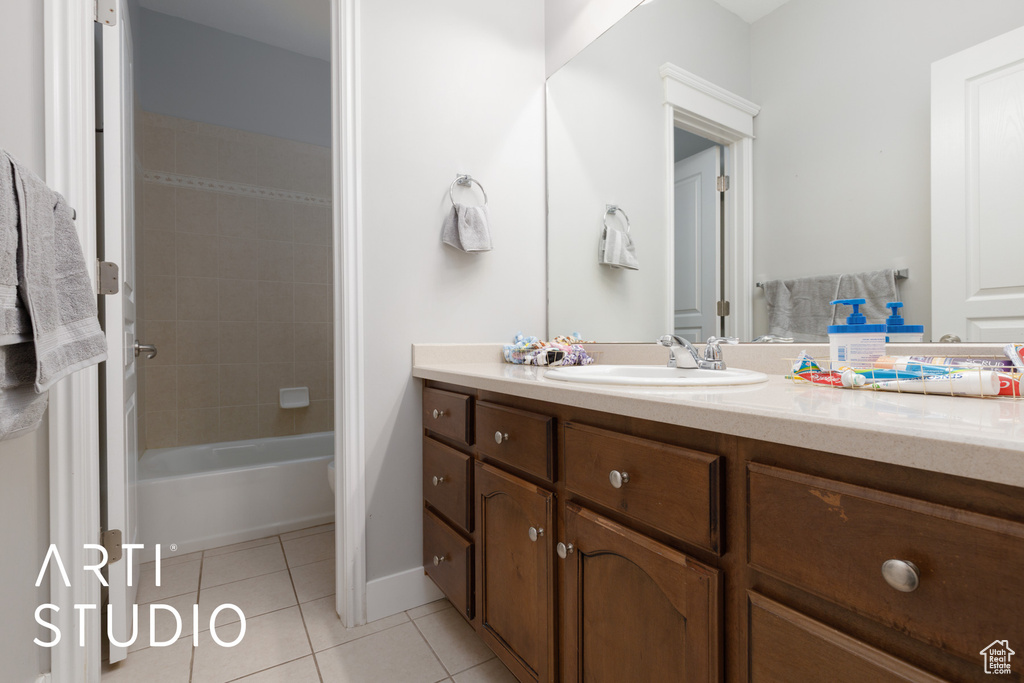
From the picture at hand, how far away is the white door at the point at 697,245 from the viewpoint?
1.33 metres

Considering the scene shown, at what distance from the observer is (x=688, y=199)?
1405 mm

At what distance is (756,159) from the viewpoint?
1221 mm

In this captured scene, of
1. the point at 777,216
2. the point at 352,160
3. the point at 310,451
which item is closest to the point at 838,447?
the point at 777,216

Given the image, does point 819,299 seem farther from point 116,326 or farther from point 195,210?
point 195,210

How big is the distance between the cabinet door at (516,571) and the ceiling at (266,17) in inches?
95.7

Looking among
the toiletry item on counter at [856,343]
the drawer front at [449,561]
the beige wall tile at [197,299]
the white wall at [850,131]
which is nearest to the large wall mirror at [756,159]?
the white wall at [850,131]

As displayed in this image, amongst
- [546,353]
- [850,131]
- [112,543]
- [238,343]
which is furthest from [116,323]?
[850,131]

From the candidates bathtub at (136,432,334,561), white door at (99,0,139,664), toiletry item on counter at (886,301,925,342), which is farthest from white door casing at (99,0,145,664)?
toiletry item on counter at (886,301,925,342)

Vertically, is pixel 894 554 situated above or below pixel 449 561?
above

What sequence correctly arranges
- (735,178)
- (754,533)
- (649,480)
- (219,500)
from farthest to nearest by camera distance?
1. (219,500)
2. (735,178)
3. (649,480)
4. (754,533)

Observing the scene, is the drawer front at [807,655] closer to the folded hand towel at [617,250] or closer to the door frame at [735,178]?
the door frame at [735,178]

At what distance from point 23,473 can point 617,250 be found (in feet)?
5.68

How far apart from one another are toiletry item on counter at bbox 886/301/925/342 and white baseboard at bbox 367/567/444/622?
150 cm

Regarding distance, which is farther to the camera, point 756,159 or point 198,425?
point 198,425
